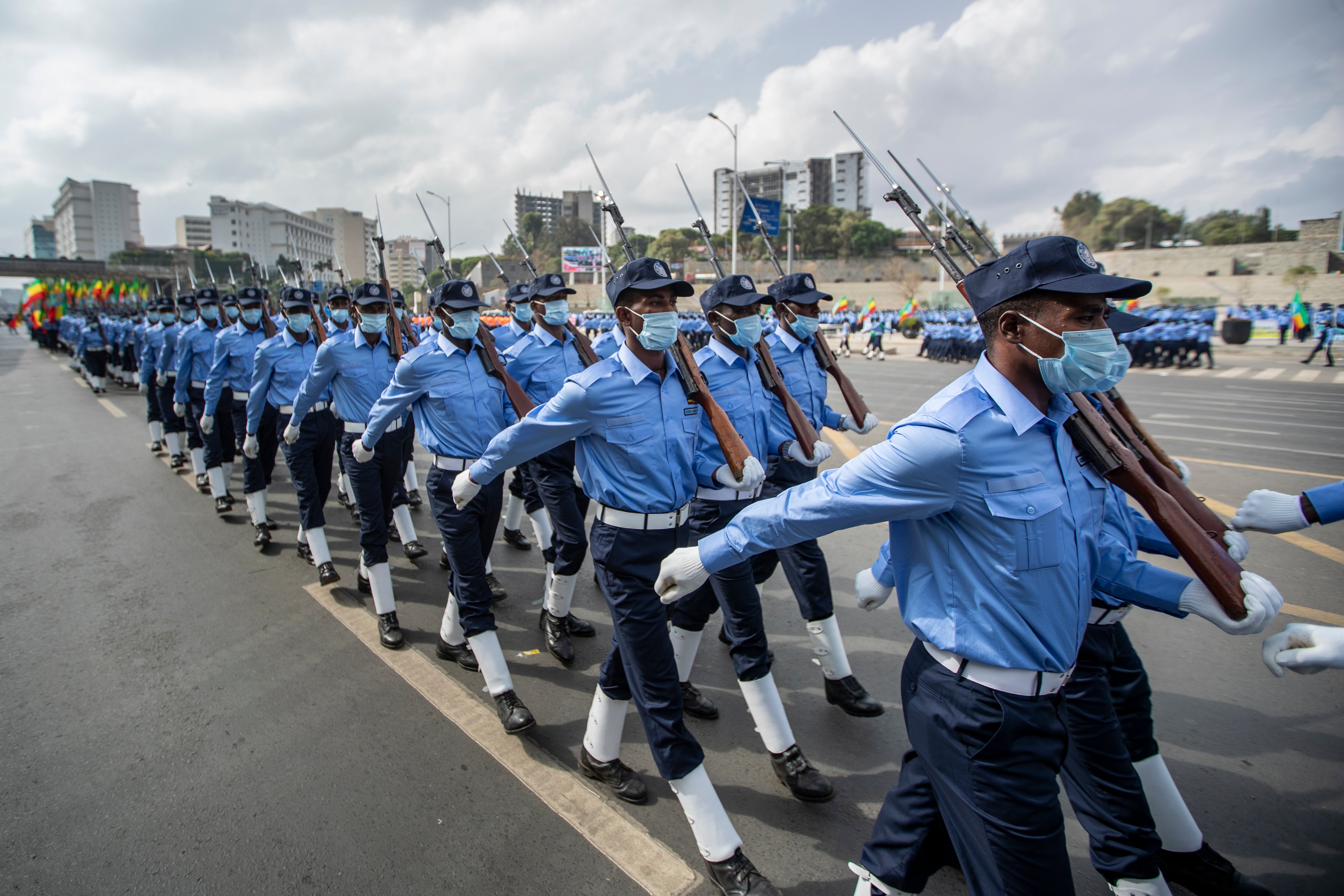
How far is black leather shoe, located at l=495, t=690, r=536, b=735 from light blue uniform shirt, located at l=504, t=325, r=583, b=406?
255cm

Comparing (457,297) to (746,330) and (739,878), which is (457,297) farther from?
(739,878)

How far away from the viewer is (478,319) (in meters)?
4.55

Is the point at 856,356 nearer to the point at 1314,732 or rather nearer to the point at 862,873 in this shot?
the point at 1314,732

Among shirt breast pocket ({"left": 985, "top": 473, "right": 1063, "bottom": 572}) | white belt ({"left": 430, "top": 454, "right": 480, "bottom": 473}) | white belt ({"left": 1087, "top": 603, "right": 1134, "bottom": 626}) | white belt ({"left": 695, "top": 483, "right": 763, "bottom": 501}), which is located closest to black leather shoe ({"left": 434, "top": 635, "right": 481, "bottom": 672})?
white belt ({"left": 430, "top": 454, "right": 480, "bottom": 473})

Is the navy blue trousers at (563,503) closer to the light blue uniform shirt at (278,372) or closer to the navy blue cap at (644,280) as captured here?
the navy blue cap at (644,280)

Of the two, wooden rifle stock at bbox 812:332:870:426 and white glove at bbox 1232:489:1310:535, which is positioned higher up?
wooden rifle stock at bbox 812:332:870:426

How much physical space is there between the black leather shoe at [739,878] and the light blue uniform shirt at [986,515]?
4.11ft

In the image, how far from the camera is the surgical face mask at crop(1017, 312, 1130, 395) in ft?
6.01

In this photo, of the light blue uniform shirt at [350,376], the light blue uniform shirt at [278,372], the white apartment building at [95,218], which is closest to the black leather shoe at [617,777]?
the light blue uniform shirt at [350,376]

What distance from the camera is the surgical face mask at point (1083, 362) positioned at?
1.83 m

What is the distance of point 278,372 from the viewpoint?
654cm

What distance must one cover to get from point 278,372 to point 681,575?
5737mm

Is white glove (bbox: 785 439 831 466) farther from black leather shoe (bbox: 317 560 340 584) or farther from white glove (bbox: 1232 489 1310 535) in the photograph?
black leather shoe (bbox: 317 560 340 584)

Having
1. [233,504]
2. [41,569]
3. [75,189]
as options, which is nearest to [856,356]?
[233,504]
